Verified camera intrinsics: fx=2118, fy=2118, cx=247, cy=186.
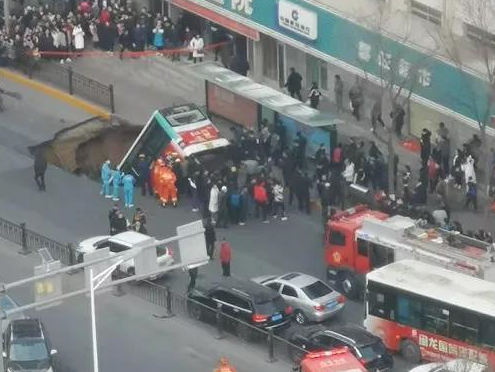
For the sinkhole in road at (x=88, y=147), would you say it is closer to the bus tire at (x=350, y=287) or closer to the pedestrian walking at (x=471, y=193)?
the pedestrian walking at (x=471, y=193)

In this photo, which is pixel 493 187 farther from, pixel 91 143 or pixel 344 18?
pixel 91 143

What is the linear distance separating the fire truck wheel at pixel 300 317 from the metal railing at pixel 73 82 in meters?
16.1

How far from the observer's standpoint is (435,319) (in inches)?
1971

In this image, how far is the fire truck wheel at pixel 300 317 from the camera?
5244cm

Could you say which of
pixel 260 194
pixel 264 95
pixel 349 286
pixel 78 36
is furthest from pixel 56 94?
pixel 349 286

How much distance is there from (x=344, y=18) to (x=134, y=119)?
7.79m

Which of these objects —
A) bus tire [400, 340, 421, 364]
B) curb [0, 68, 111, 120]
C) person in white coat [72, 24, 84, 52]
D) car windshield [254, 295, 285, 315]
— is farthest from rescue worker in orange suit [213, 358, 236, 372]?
person in white coat [72, 24, 84, 52]

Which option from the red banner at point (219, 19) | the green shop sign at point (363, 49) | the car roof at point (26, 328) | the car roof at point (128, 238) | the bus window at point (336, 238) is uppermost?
→ the green shop sign at point (363, 49)

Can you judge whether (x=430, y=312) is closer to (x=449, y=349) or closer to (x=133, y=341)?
(x=449, y=349)

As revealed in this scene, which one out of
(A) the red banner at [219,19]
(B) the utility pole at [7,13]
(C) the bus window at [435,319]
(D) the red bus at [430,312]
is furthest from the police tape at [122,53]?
(C) the bus window at [435,319]

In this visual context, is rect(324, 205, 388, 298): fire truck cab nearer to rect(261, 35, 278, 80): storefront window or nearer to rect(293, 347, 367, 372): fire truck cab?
rect(293, 347, 367, 372): fire truck cab

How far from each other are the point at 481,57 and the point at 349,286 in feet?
28.1

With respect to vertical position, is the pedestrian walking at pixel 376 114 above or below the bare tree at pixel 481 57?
below

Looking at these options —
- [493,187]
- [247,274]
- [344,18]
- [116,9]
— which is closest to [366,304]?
[247,274]
